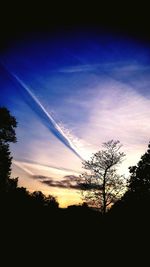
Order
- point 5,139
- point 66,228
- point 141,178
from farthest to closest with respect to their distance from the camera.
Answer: point 141,178 → point 5,139 → point 66,228

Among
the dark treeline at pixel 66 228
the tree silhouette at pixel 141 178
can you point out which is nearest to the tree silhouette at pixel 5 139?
the dark treeline at pixel 66 228

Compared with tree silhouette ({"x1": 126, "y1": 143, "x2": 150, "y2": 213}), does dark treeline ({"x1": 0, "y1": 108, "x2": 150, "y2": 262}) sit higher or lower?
lower

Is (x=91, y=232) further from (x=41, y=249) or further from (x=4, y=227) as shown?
(x=4, y=227)

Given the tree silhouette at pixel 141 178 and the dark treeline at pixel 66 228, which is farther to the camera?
the tree silhouette at pixel 141 178

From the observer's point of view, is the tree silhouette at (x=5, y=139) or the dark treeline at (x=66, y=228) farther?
the tree silhouette at (x=5, y=139)

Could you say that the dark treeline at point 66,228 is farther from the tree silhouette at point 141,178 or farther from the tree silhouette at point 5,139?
the tree silhouette at point 141,178

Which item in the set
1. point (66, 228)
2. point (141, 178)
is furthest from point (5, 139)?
point (141, 178)

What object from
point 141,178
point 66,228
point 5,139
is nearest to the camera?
point 66,228

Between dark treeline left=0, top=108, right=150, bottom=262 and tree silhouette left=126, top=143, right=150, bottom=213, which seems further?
tree silhouette left=126, top=143, right=150, bottom=213

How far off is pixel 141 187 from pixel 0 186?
1967cm

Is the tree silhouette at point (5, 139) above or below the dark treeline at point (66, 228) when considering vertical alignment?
above

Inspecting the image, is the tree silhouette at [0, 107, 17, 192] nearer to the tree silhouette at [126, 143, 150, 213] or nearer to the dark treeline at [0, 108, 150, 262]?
the dark treeline at [0, 108, 150, 262]

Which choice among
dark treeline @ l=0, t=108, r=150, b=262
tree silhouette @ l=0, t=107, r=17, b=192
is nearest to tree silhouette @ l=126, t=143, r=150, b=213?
dark treeline @ l=0, t=108, r=150, b=262

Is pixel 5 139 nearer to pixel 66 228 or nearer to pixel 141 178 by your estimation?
pixel 66 228
